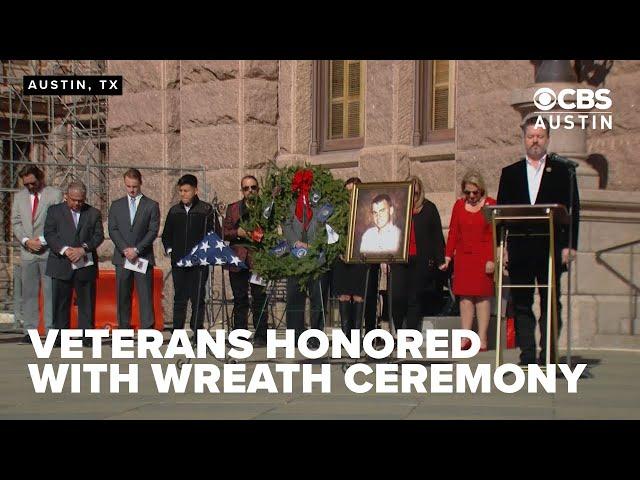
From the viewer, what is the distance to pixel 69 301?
54.1 feet

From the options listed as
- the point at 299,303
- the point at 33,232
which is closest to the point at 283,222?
the point at 299,303

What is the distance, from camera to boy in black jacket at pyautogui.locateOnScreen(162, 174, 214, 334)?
16.3 meters

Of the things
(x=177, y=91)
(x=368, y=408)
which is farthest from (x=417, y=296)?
(x=177, y=91)

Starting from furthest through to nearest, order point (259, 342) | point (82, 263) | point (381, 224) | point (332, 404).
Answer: point (82, 263)
point (259, 342)
point (381, 224)
point (332, 404)

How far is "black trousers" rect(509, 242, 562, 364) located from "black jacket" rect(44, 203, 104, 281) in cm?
584

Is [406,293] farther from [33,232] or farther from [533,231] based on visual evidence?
[33,232]

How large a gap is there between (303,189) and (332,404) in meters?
3.34

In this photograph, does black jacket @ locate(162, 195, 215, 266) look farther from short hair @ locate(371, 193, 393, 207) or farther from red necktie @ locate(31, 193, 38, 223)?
short hair @ locate(371, 193, 393, 207)

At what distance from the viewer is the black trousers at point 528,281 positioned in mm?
12094

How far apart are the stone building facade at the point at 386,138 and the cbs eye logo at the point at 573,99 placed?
0.11 meters

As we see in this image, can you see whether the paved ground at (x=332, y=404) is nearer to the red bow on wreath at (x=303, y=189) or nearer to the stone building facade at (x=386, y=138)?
the red bow on wreath at (x=303, y=189)

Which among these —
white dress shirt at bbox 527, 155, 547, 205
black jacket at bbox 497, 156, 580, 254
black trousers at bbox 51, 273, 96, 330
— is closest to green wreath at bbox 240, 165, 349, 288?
black jacket at bbox 497, 156, 580, 254

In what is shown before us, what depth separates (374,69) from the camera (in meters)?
18.9

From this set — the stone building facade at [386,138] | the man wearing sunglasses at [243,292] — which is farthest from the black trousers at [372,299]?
the stone building facade at [386,138]
